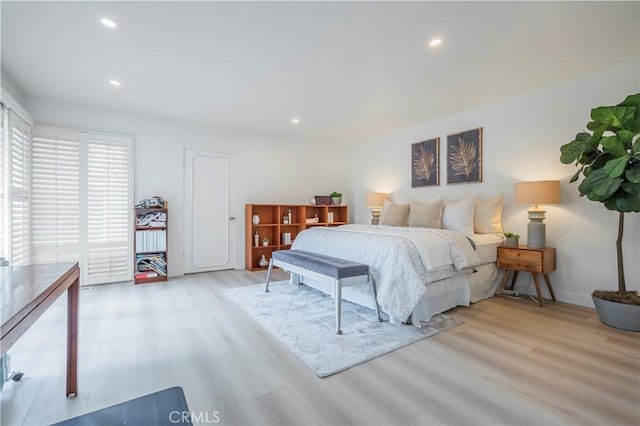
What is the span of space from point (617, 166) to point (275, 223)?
4.53m

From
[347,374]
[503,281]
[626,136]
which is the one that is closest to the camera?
[347,374]

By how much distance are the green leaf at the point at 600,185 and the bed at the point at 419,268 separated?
1077mm

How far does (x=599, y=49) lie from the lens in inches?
102

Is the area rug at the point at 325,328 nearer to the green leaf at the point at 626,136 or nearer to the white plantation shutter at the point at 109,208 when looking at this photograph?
the white plantation shutter at the point at 109,208

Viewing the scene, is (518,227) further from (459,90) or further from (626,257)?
(459,90)

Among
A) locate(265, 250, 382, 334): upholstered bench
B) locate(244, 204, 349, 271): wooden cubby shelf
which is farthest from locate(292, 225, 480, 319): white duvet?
locate(244, 204, 349, 271): wooden cubby shelf

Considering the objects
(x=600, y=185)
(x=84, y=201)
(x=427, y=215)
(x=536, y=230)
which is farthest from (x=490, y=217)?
(x=84, y=201)

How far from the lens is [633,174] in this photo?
2293mm

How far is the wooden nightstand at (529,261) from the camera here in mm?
3117

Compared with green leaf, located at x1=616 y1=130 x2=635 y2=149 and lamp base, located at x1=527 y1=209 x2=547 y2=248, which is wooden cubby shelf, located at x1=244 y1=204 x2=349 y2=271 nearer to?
lamp base, located at x1=527 y1=209 x2=547 y2=248

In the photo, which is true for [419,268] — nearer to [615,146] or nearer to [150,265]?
[615,146]

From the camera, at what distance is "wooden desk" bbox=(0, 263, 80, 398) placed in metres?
0.87

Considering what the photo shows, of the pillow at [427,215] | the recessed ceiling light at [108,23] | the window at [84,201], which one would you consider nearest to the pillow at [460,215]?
the pillow at [427,215]

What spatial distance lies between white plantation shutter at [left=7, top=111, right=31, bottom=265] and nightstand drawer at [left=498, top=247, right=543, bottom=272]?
204 inches
